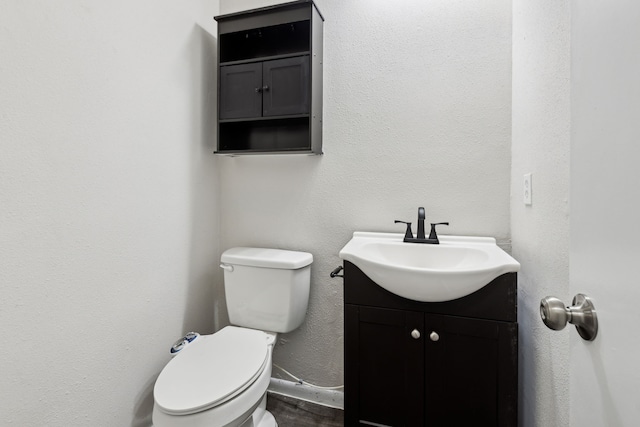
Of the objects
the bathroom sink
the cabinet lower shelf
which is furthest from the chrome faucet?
the cabinet lower shelf

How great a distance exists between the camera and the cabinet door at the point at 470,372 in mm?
997

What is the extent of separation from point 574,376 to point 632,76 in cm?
46

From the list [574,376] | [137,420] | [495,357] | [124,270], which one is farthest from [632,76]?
[137,420]

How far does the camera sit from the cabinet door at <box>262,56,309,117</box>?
1442 millimetres

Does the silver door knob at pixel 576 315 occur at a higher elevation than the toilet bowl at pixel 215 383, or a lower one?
higher

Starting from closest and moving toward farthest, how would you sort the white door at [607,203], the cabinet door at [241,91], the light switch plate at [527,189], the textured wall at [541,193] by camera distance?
the white door at [607,203] < the textured wall at [541,193] < the light switch plate at [527,189] < the cabinet door at [241,91]

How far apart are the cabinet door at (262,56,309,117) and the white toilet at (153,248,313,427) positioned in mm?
733

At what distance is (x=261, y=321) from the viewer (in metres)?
1.47

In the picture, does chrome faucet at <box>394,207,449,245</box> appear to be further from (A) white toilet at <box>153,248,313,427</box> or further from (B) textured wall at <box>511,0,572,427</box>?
(A) white toilet at <box>153,248,313,427</box>

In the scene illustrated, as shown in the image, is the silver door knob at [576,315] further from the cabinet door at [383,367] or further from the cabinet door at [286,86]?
the cabinet door at [286,86]

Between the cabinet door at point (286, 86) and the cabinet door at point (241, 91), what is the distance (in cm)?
4

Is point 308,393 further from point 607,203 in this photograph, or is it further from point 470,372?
point 607,203

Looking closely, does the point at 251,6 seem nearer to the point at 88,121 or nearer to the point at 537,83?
the point at 88,121

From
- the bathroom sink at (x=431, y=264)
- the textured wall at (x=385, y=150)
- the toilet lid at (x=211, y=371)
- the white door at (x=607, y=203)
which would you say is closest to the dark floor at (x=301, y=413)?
the textured wall at (x=385, y=150)
